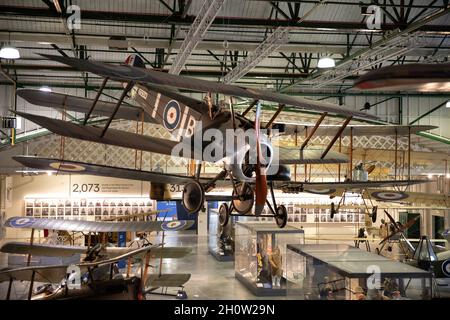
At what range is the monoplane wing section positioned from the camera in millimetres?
4090

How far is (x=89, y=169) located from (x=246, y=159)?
4.99 ft

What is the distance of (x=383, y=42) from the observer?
24.6ft

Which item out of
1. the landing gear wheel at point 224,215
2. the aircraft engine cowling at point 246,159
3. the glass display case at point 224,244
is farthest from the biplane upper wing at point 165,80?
the glass display case at point 224,244

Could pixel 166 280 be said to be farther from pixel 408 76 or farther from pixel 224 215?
pixel 408 76

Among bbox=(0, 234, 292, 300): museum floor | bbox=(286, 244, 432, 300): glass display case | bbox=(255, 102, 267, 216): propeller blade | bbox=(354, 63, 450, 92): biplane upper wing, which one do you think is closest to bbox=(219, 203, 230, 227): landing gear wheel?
bbox=(255, 102, 267, 216): propeller blade

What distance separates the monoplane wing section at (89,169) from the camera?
409cm

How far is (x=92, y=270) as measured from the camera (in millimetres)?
5430

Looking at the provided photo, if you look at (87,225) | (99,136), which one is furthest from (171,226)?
(99,136)

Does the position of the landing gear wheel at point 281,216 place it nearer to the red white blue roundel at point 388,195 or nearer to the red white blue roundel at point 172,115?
the red white blue roundel at point 172,115

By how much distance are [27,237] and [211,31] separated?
891cm

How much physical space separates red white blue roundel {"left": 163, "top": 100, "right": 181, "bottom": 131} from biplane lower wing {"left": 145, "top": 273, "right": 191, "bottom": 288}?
9.65ft

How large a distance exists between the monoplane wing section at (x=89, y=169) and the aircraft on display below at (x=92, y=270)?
0.99m
